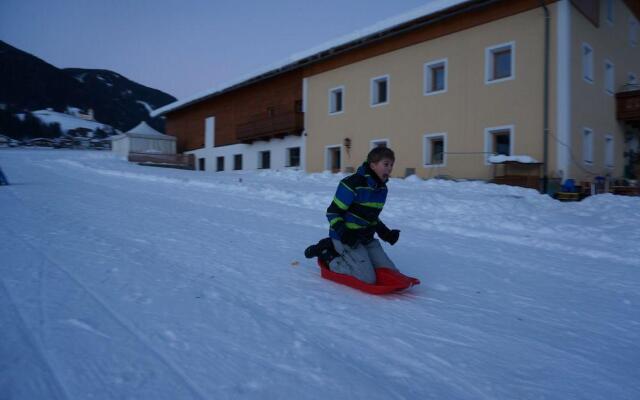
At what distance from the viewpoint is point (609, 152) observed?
15578mm

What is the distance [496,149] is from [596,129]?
3.41m

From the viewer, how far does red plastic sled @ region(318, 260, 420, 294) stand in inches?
140

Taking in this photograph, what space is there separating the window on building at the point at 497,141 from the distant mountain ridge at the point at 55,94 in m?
65.4

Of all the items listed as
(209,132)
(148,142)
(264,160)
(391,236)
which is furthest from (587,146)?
(148,142)

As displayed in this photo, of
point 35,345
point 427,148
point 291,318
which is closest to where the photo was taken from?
point 35,345

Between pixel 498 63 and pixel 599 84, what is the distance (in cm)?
360

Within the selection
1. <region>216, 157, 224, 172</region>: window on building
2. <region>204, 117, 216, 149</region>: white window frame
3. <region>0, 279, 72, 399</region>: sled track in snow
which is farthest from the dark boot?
<region>204, 117, 216, 149</region>: white window frame

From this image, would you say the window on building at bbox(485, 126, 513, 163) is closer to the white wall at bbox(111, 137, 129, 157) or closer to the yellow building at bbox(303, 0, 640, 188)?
the yellow building at bbox(303, 0, 640, 188)

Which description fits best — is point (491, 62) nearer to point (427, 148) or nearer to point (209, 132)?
point (427, 148)

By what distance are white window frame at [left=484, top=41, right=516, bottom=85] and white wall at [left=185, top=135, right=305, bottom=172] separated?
9.64 m

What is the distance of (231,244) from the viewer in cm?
537

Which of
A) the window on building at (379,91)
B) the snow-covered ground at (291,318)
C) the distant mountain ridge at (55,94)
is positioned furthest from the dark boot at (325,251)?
the distant mountain ridge at (55,94)

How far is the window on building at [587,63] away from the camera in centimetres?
1395

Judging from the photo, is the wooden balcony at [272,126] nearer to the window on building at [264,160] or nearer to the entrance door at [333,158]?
the window on building at [264,160]
